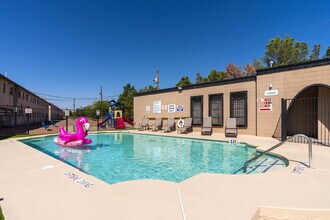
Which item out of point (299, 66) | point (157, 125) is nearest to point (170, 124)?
point (157, 125)

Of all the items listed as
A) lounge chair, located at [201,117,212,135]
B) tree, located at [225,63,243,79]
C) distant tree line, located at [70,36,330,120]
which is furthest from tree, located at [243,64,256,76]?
lounge chair, located at [201,117,212,135]

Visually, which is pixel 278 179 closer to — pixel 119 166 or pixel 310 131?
pixel 119 166

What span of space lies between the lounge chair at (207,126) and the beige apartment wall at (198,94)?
0.72 m

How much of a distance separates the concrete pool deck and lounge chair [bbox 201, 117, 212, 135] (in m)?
8.29

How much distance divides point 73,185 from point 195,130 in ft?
38.6

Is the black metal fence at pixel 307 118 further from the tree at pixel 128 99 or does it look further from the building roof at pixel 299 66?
the tree at pixel 128 99

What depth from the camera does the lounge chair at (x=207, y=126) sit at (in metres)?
12.3

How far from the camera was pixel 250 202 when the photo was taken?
8.48ft

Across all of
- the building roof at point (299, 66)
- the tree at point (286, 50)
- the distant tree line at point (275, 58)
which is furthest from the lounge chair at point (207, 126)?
the tree at point (286, 50)

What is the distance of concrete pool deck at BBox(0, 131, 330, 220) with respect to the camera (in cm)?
233

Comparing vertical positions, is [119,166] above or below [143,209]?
below

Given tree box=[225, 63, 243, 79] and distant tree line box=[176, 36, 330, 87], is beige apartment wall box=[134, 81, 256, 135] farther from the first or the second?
tree box=[225, 63, 243, 79]

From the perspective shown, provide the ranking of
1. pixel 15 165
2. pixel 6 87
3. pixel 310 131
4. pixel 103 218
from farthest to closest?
pixel 6 87 → pixel 310 131 → pixel 15 165 → pixel 103 218

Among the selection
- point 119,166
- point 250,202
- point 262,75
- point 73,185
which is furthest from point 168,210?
point 262,75
